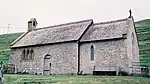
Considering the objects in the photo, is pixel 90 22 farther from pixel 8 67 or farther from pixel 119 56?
pixel 8 67

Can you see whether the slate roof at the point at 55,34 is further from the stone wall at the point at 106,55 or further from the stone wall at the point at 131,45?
the stone wall at the point at 131,45

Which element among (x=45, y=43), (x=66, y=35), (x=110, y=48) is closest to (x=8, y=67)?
(x=45, y=43)

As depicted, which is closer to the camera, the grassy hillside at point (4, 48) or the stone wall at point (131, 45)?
the stone wall at point (131, 45)

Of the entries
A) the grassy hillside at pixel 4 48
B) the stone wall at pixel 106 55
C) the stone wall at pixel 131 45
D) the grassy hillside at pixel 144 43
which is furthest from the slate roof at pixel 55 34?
the grassy hillside at pixel 144 43

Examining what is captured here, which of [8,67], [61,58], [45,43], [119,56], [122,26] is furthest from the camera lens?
[8,67]

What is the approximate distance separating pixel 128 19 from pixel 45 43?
13.0 metres

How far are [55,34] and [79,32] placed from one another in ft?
16.8

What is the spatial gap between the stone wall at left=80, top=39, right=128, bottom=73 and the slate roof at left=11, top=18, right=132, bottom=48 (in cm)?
90

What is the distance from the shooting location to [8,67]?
153 ft

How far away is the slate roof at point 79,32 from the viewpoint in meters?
37.0

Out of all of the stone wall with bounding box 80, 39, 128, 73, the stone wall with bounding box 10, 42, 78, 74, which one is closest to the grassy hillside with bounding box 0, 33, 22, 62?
the stone wall with bounding box 10, 42, 78, 74

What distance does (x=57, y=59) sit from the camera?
40.1 metres

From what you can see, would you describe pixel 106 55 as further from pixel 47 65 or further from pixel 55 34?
pixel 55 34

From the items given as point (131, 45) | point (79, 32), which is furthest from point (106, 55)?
point (79, 32)
